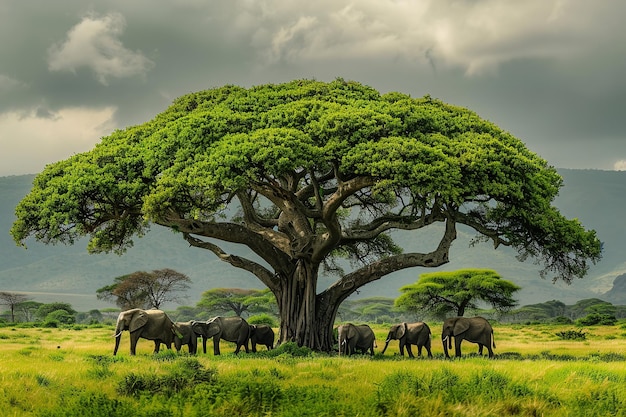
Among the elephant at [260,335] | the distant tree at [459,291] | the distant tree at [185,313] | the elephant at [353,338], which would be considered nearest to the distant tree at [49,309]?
the distant tree at [185,313]

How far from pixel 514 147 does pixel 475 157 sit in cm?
524

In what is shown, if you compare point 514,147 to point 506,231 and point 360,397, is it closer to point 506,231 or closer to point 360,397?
point 506,231

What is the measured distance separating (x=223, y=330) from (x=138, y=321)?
373cm

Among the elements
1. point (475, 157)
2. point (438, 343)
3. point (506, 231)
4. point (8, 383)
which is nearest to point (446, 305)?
point (438, 343)

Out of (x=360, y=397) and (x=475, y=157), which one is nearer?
(x=360, y=397)

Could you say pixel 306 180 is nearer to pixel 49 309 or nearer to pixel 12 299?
pixel 49 309

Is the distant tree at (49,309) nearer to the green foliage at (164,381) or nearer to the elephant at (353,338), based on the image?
the elephant at (353,338)

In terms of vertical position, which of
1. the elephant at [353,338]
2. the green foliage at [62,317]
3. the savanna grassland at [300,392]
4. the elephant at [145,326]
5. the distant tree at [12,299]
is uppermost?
the distant tree at [12,299]

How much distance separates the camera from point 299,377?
55.3ft

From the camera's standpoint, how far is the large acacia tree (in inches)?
1048

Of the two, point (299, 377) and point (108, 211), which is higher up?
point (108, 211)

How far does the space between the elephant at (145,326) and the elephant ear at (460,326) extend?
11.4 metres

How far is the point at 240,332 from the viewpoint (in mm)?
31062

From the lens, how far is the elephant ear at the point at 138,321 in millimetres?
28609
